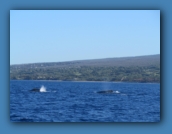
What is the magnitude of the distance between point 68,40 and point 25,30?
1.98 feet

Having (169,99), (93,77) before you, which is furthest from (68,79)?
(169,99)

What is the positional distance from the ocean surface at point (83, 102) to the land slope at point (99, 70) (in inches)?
3.3

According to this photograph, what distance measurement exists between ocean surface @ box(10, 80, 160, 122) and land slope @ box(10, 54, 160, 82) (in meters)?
0.08

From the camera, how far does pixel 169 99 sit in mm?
15672

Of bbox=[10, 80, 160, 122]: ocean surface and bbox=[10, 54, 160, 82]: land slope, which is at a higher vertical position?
bbox=[10, 54, 160, 82]: land slope

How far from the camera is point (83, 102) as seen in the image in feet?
51.5

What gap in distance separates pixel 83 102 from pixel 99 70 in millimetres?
497

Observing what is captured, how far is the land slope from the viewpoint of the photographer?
619 inches

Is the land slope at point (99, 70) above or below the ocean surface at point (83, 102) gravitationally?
above

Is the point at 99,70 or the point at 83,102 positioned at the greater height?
the point at 99,70

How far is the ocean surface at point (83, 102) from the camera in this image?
1563 cm

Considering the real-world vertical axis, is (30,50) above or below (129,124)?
above

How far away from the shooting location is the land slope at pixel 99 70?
15.7 metres

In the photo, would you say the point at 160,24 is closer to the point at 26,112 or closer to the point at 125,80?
the point at 125,80
